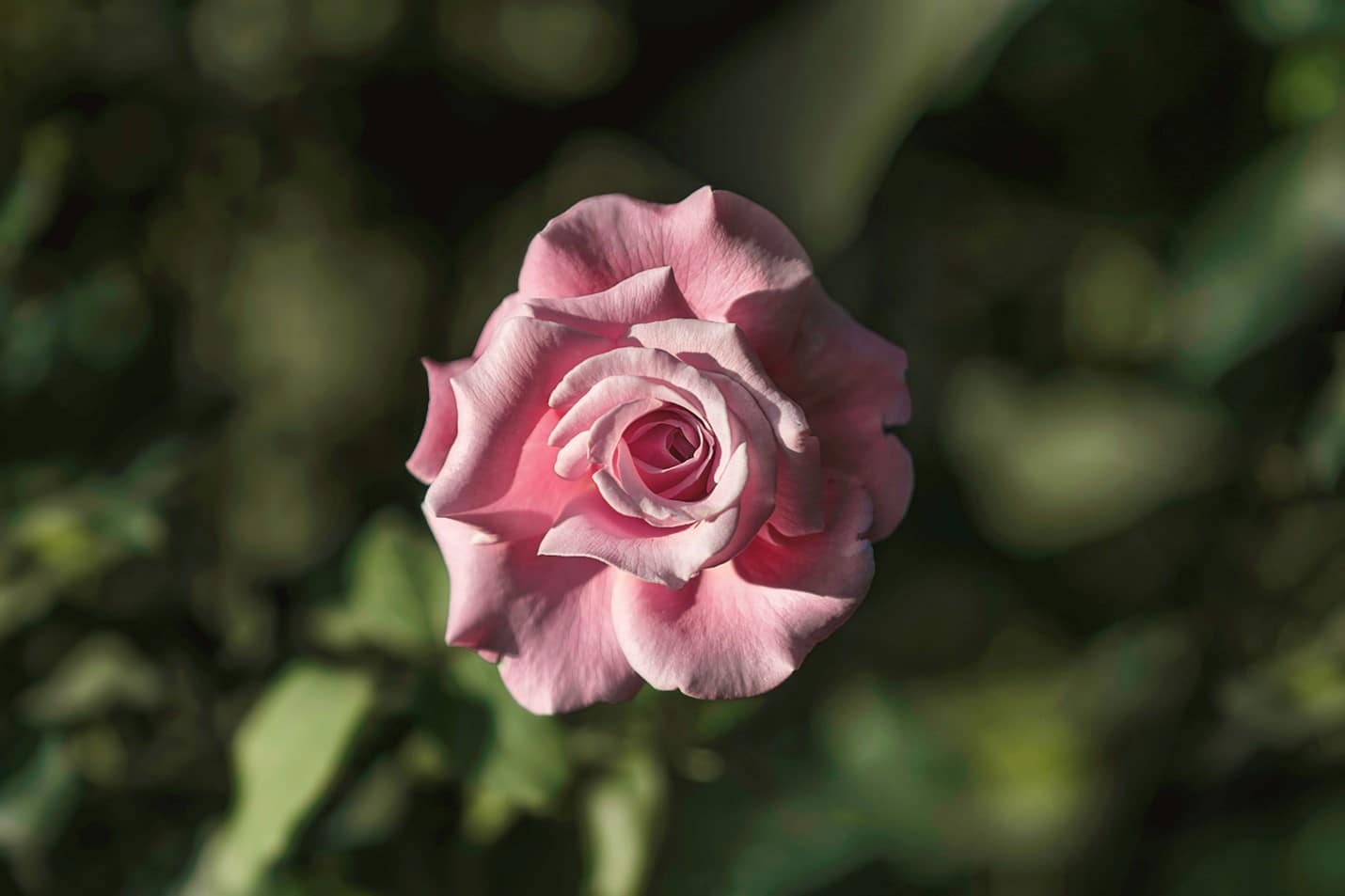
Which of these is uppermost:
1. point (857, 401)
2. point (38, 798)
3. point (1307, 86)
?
point (1307, 86)

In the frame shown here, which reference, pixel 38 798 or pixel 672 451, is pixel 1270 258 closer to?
pixel 672 451

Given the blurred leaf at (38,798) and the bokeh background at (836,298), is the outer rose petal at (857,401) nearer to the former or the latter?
the bokeh background at (836,298)

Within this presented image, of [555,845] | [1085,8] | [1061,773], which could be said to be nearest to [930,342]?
[1085,8]

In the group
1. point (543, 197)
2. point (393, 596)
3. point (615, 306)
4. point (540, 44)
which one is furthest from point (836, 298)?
point (615, 306)

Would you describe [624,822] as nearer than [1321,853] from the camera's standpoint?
Yes

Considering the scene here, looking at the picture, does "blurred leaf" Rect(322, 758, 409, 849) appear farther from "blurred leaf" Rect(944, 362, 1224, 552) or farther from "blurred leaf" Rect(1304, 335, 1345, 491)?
"blurred leaf" Rect(944, 362, 1224, 552)

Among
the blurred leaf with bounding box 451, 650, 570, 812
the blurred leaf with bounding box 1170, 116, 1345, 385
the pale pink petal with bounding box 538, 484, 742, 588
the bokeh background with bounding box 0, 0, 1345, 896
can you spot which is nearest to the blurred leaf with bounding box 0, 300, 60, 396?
the bokeh background with bounding box 0, 0, 1345, 896

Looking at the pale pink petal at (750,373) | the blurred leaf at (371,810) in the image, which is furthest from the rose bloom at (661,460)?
the blurred leaf at (371,810)
